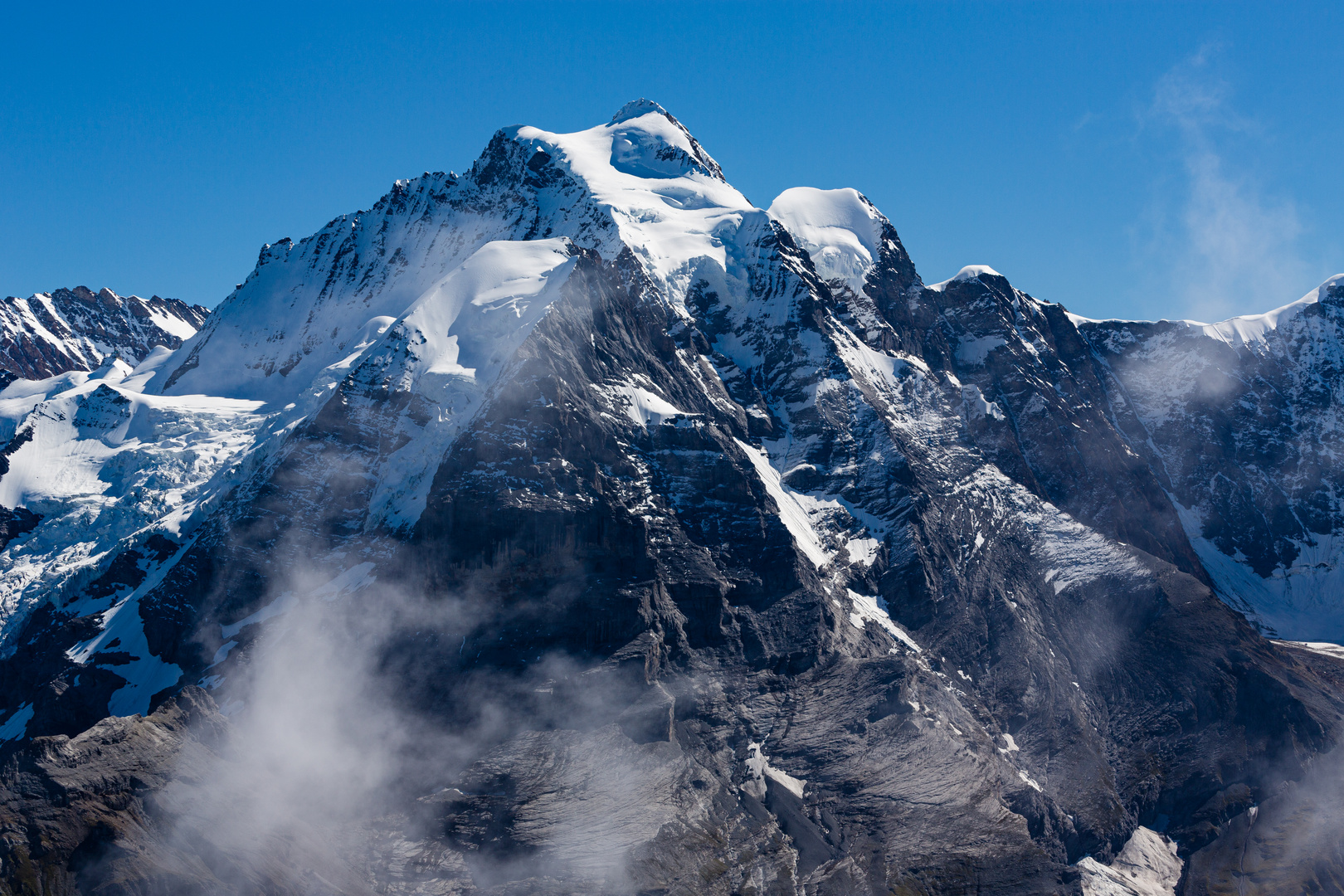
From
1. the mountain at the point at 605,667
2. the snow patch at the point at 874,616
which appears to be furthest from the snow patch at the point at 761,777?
the snow patch at the point at 874,616

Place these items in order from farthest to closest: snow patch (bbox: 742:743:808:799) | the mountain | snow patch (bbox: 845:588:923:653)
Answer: snow patch (bbox: 845:588:923:653) → snow patch (bbox: 742:743:808:799) → the mountain

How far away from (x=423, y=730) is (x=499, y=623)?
17.0 m

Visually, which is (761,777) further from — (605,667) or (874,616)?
(874,616)

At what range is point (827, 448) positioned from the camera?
636ft

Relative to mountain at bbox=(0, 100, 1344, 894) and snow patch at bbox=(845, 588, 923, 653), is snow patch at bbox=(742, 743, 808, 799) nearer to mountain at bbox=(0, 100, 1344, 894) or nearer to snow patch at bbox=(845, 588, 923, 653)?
mountain at bbox=(0, 100, 1344, 894)

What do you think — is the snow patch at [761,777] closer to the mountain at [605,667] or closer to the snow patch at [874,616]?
the mountain at [605,667]

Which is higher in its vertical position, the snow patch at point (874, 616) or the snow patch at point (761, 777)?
the snow patch at point (874, 616)

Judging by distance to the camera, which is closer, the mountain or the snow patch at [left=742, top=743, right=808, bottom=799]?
the mountain

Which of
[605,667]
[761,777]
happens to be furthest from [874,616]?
[605,667]

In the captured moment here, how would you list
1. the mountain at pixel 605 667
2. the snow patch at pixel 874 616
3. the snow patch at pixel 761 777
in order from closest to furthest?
the mountain at pixel 605 667 → the snow patch at pixel 761 777 → the snow patch at pixel 874 616

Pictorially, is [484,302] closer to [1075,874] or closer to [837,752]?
[837,752]

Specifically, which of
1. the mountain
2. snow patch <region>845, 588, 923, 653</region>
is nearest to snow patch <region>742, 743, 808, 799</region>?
the mountain

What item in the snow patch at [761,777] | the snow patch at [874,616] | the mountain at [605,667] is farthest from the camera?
the snow patch at [874,616]

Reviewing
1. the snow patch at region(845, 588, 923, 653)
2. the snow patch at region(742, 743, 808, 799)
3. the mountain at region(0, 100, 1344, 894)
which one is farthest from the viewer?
the snow patch at region(845, 588, 923, 653)
